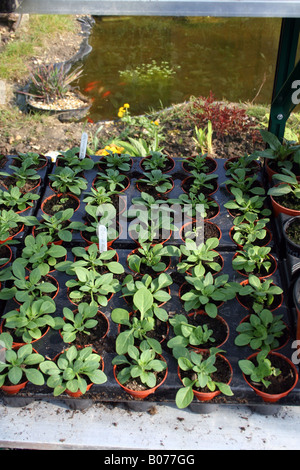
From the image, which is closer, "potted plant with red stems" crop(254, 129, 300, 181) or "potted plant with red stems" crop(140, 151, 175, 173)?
"potted plant with red stems" crop(254, 129, 300, 181)

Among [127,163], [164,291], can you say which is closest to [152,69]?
[127,163]

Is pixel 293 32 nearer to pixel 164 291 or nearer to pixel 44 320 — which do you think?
pixel 164 291

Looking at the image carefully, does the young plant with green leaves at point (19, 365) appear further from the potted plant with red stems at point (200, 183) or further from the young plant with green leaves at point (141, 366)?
the potted plant with red stems at point (200, 183)

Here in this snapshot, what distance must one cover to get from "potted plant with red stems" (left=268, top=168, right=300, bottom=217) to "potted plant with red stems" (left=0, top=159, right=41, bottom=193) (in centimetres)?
128

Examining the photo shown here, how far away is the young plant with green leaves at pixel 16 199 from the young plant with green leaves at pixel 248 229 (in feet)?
3.46

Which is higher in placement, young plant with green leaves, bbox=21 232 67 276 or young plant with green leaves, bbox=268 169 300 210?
young plant with green leaves, bbox=268 169 300 210

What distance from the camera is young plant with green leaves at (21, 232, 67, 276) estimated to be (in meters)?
1.97

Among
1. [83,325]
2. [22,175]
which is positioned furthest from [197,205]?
[22,175]

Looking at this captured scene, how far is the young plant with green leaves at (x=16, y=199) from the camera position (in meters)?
2.30

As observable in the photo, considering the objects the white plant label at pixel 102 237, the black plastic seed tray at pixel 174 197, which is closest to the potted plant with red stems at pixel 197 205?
the black plastic seed tray at pixel 174 197

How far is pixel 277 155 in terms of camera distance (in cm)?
237

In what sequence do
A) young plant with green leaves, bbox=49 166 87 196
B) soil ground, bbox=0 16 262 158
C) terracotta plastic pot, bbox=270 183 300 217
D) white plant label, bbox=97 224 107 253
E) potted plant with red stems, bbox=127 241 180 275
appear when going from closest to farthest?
white plant label, bbox=97 224 107 253 → potted plant with red stems, bbox=127 241 180 275 → terracotta plastic pot, bbox=270 183 300 217 → young plant with green leaves, bbox=49 166 87 196 → soil ground, bbox=0 16 262 158

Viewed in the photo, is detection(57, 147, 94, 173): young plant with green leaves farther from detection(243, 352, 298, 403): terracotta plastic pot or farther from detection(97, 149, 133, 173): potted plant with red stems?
detection(243, 352, 298, 403): terracotta plastic pot

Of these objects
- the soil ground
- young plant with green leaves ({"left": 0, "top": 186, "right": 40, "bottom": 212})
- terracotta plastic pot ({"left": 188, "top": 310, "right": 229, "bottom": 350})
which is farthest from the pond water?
terracotta plastic pot ({"left": 188, "top": 310, "right": 229, "bottom": 350})
